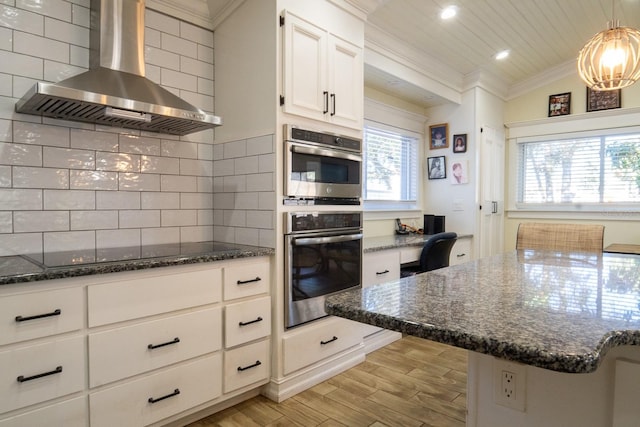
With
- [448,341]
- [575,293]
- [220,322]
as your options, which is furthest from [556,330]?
[220,322]

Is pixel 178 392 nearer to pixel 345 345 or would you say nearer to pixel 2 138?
pixel 345 345

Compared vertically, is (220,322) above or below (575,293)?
below

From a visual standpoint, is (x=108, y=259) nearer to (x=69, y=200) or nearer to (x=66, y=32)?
(x=69, y=200)

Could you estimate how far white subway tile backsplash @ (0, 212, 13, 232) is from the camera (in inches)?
69.1

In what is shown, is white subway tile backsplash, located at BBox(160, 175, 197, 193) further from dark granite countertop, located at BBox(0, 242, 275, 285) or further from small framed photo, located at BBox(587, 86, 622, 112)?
small framed photo, located at BBox(587, 86, 622, 112)

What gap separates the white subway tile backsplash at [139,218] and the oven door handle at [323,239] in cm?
87

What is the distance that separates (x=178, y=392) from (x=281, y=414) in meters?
0.57

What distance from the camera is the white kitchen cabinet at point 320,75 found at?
2.15 m

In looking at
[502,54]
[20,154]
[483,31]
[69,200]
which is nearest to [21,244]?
[69,200]

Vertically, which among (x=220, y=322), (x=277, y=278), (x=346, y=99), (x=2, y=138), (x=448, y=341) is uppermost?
(x=346, y=99)

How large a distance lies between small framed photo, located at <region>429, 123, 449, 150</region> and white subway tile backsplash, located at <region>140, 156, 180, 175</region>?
3.19 metres

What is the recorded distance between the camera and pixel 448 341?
0.66m

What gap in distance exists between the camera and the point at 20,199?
71.0 inches

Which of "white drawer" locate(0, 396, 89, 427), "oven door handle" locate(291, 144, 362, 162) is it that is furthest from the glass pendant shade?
"white drawer" locate(0, 396, 89, 427)
